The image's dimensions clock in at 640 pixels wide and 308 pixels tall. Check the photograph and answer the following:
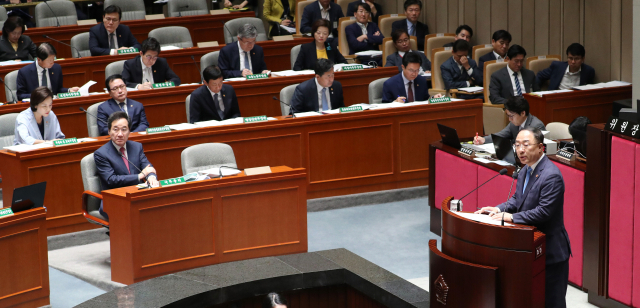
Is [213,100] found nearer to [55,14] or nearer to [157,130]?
[157,130]

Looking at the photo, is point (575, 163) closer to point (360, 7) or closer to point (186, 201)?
point (186, 201)

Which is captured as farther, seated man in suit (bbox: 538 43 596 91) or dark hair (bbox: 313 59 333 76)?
seated man in suit (bbox: 538 43 596 91)

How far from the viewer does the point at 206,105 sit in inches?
259

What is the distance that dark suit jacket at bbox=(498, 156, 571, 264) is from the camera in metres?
3.60

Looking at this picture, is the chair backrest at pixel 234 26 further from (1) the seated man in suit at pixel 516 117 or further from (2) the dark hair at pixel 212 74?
(1) the seated man in suit at pixel 516 117

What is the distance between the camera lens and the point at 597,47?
305 inches

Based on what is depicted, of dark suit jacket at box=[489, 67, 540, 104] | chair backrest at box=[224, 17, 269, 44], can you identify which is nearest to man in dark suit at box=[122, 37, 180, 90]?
chair backrest at box=[224, 17, 269, 44]

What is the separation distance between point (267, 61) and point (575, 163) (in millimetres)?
4910

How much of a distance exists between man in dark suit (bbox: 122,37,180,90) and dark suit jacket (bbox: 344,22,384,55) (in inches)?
95.6

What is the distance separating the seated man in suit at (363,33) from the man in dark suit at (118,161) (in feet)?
14.1

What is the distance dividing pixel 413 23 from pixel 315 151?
3.65 meters

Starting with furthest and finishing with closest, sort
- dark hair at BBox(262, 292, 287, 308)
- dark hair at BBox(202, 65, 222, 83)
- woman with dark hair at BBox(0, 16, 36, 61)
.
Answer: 1. woman with dark hair at BBox(0, 16, 36, 61)
2. dark hair at BBox(202, 65, 222, 83)
3. dark hair at BBox(262, 292, 287, 308)

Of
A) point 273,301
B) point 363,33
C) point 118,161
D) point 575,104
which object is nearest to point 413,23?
point 363,33

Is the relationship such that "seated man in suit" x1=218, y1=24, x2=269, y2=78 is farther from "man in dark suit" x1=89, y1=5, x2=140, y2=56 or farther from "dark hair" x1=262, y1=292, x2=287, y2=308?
"dark hair" x1=262, y1=292, x2=287, y2=308
